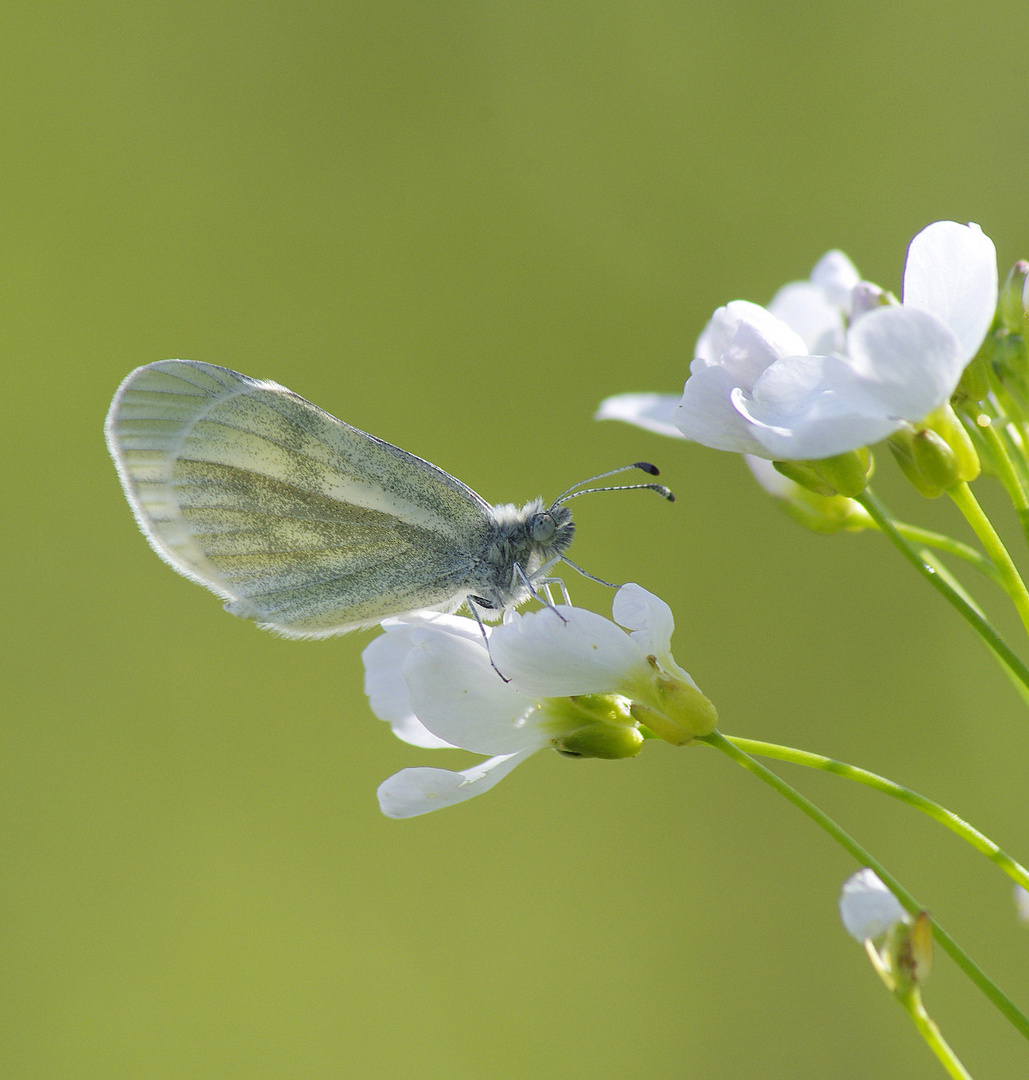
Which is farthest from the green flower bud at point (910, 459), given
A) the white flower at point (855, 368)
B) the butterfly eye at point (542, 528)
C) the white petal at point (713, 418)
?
the butterfly eye at point (542, 528)

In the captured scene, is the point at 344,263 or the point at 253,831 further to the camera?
the point at 344,263

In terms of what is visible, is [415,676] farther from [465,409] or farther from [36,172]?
[36,172]

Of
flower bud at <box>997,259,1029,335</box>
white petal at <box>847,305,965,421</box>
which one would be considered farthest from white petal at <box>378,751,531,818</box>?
flower bud at <box>997,259,1029,335</box>

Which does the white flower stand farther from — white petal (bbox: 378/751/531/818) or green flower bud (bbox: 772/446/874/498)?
white petal (bbox: 378/751/531/818)

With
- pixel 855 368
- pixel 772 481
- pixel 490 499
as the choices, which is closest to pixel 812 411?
pixel 855 368

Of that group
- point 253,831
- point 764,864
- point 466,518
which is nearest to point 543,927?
point 764,864

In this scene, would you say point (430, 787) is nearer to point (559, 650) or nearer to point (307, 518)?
point (559, 650)
